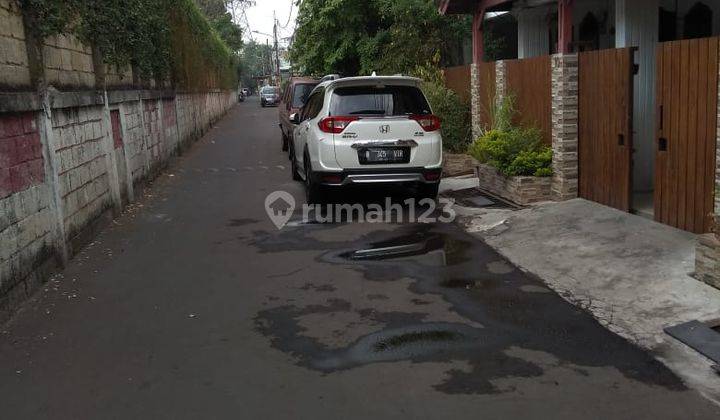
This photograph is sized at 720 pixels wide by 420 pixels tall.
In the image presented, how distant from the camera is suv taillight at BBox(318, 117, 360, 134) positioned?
9406 mm

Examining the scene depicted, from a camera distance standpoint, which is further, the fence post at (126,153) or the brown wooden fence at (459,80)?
the brown wooden fence at (459,80)

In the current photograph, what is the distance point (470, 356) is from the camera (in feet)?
15.0

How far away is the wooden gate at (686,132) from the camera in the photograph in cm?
639

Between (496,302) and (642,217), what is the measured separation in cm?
294

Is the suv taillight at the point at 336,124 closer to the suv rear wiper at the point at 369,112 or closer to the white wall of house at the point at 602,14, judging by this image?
the suv rear wiper at the point at 369,112

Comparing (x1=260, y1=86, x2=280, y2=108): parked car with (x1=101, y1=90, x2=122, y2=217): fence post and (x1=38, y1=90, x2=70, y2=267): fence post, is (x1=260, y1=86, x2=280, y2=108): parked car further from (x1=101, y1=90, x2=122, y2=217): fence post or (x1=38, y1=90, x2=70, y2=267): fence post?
(x1=38, y1=90, x2=70, y2=267): fence post

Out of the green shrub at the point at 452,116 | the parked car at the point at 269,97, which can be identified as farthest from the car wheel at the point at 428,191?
the parked car at the point at 269,97

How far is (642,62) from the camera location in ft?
30.4

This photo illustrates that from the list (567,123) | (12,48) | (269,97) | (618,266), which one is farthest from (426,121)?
(269,97)

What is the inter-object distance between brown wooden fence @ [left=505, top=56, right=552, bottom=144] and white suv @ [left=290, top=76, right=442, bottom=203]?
1.61 m

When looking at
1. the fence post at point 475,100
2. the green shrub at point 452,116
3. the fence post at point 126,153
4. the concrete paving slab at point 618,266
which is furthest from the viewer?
the green shrub at point 452,116

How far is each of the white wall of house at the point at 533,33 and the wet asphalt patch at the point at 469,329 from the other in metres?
7.92

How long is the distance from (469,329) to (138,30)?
30.7 feet

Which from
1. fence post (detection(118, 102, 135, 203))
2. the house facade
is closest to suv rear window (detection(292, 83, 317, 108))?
the house facade
